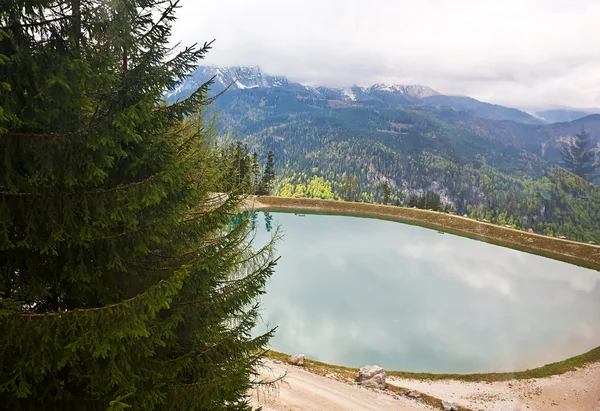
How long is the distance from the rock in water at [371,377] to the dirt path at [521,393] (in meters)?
1.17

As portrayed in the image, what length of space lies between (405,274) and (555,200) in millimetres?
159186

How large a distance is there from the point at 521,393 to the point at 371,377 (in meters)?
8.19

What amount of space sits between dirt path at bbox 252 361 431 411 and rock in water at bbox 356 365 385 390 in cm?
43

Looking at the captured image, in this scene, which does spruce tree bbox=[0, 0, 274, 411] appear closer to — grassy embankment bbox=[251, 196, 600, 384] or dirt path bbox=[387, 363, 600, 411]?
grassy embankment bbox=[251, 196, 600, 384]

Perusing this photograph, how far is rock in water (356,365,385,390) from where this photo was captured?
1784 cm

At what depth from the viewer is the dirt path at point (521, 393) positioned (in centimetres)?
1788

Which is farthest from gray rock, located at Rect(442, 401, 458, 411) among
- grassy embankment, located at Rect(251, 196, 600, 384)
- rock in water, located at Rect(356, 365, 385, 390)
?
grassy embankment, located at Rect(251, 196, 600, 384)

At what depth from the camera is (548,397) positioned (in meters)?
18.8

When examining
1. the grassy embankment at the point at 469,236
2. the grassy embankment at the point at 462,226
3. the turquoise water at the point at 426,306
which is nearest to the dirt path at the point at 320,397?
the grassy embankment at the point at 469,236

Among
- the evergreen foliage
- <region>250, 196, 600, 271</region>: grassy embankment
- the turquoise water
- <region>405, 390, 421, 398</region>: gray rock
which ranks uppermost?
the evergreen foliage

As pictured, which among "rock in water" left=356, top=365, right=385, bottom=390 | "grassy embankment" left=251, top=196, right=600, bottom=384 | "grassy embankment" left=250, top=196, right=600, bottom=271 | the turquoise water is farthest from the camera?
"grassy embankment" left=250, top=196, right=600, bottom=271

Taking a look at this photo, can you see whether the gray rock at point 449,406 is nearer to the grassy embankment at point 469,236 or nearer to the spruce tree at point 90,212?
the grassy embankment at point 469,236

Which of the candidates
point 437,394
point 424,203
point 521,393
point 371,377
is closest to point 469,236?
point 424,203

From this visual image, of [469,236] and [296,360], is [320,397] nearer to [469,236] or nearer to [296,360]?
[296,360]
